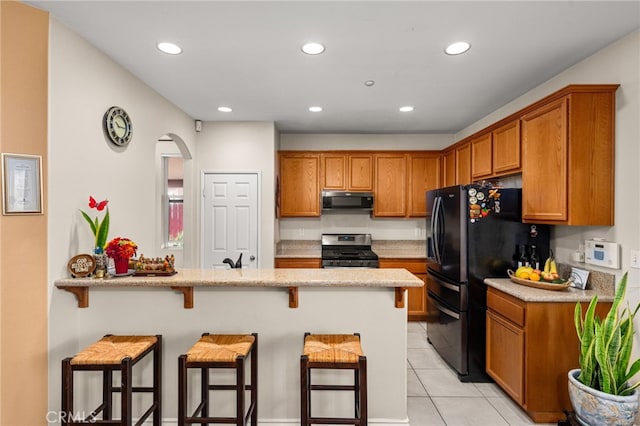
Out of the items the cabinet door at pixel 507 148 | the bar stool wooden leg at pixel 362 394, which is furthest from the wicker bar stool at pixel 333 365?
the cabinet door at pixel 507 148

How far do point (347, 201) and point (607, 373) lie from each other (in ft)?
10.3

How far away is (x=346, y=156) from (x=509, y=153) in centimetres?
215

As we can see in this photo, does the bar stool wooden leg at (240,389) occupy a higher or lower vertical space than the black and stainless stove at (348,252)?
lower

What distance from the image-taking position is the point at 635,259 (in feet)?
6.86

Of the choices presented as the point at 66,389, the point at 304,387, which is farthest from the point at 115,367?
the point at 304,387

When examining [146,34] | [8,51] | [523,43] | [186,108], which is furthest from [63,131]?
[523,43]

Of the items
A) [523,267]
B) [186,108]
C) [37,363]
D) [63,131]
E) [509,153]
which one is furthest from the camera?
[186,108]

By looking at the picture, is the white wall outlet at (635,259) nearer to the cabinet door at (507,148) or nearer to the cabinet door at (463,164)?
the cabinet door at (507,148)

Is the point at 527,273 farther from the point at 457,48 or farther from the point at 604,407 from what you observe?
the point at 457,48

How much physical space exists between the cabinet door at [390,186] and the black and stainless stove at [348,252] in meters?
0.51

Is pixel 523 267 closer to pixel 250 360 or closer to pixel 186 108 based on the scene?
pixel 250 360

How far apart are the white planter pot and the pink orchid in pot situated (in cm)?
303

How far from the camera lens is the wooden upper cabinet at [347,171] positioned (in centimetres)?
465

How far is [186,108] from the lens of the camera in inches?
143
